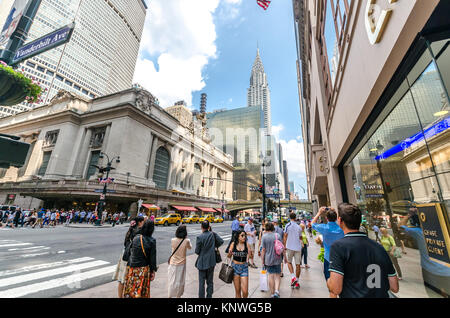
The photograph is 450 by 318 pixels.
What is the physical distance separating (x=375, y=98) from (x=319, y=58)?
7489 millimetres

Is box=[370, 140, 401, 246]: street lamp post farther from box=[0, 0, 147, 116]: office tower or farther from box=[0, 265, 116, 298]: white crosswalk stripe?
box=[0, 0, 147, 116]: office tower

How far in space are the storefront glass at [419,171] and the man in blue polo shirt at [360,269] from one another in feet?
5.38

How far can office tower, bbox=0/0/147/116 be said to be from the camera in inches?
2915

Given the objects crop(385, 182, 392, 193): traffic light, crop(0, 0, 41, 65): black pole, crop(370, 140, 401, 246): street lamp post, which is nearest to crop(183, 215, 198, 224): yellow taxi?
crop(0, 0, 41, 65): black pole

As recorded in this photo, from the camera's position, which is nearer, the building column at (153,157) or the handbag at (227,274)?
the handbag at (227,274)

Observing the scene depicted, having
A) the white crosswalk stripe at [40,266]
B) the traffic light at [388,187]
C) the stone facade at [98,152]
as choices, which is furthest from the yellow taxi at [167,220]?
the traffic light at [388,187]

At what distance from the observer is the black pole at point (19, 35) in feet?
14.7

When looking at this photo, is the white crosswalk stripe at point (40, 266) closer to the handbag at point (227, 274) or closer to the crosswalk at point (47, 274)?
the crosswalk at point (47, 274)

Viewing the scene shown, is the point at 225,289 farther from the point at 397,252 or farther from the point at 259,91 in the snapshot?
the point at 259,91

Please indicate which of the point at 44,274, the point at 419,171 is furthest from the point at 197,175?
the point at 419,171

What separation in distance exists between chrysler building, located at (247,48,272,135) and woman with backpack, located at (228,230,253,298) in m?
155

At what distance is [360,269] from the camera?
1895mm

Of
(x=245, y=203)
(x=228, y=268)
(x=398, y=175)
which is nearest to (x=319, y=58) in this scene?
(x=398, y=175)
